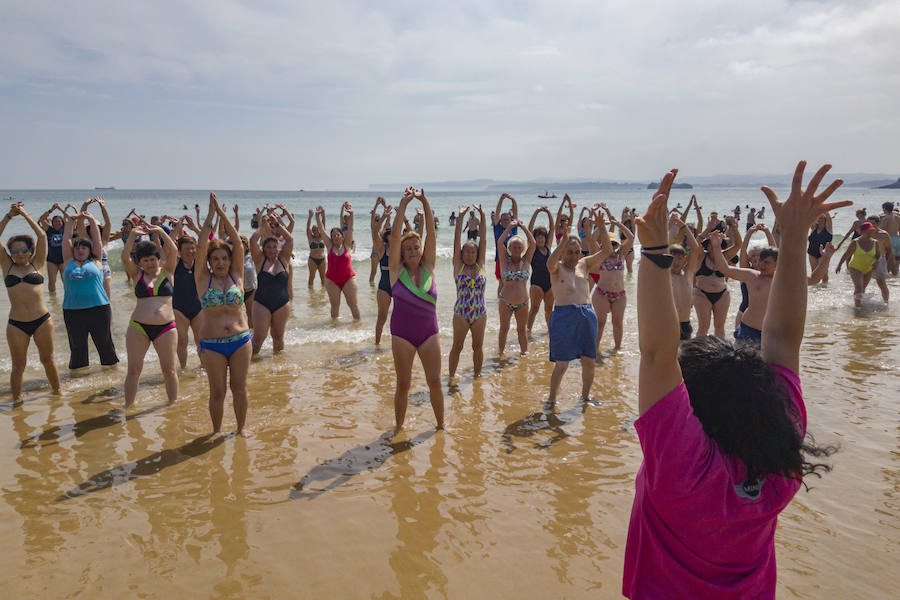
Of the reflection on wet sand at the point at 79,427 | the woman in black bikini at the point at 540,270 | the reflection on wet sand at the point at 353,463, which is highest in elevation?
the woman in black bikini at the point at 540,270

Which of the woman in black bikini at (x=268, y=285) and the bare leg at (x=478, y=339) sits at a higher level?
the woman in black bikini at (x=268, y=285)

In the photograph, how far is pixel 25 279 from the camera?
6898 millimetres

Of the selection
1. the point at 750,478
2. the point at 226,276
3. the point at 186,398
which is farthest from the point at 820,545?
the point at 186,398

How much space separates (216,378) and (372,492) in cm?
216

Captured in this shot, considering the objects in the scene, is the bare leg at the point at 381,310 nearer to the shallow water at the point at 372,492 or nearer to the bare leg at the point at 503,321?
the shallow water at the point at 372,492

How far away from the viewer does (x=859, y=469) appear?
5078mm

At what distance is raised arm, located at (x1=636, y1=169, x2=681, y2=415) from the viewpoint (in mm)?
1668

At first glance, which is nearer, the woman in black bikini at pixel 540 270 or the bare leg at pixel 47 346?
the bare leg at pixel 47 346

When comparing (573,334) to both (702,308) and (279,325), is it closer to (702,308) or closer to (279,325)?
(702,308)

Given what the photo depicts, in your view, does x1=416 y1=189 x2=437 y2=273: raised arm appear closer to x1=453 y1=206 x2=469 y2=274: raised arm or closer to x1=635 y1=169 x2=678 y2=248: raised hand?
x1=453 y1=206 x2=469 y2=274: raised arm

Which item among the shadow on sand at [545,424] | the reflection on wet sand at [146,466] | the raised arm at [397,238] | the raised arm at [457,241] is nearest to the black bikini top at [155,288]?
the reflection on wet sand at [146,466]

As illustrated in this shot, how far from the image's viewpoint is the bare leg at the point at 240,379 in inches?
228

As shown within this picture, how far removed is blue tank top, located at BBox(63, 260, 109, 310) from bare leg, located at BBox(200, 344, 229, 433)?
10.3 ft

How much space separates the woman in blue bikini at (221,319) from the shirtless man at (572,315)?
356 cm
